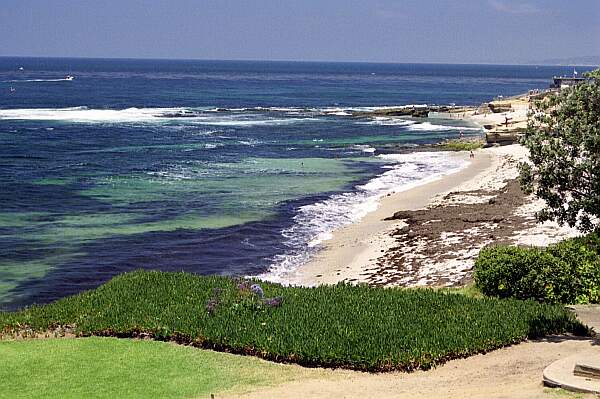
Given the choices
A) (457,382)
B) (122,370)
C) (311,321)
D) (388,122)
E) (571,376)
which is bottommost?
(388,122)

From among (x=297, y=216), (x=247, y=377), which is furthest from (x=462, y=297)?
(x=297, y=216)

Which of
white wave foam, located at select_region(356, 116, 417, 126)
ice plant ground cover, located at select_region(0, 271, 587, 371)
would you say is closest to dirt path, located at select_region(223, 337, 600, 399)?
ice plant ground cover, located at select_region(0, 271, 587, 371)

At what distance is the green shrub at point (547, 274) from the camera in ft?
63.5

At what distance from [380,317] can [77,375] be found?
6.49 m

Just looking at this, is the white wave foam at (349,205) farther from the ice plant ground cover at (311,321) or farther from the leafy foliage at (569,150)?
the leafy foliage at (569,150)

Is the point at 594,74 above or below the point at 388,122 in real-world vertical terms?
above

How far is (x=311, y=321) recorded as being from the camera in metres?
16.9

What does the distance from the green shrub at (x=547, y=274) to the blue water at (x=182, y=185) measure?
11.1m

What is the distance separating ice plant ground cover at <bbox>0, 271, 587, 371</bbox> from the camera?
15.5 meters

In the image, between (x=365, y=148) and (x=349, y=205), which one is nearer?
(x=349, y=205)

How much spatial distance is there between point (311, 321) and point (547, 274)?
6550mm

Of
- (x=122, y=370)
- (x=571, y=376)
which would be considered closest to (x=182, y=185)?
(x=122, y=370)

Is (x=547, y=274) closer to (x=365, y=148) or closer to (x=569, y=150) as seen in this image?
(x=569, y=150)

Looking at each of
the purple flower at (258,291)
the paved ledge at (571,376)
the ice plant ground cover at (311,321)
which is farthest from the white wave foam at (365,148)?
the paved ledge at (571,376)
